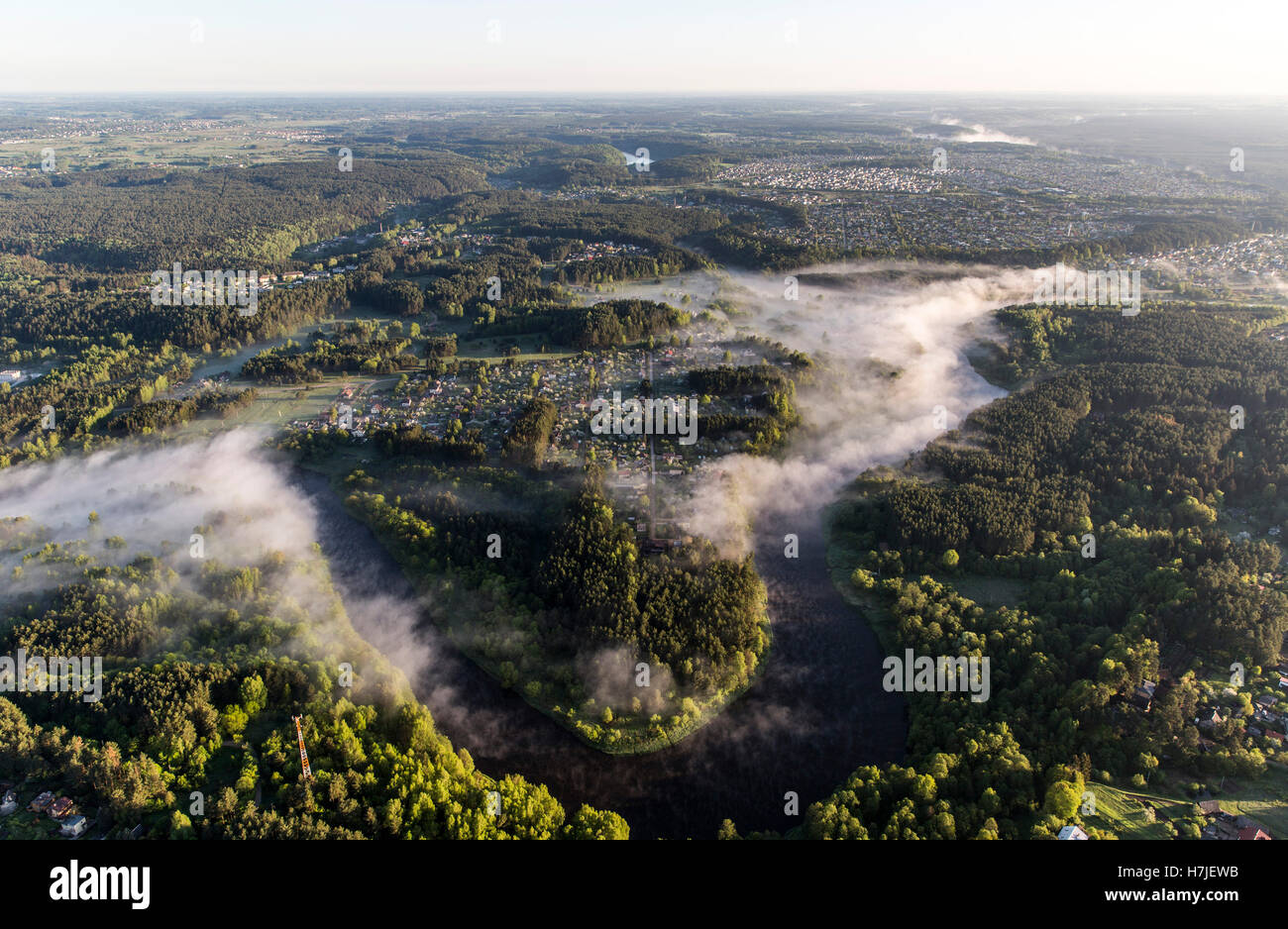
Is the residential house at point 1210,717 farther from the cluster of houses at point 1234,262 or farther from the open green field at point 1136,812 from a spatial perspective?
the cluster of houses at point 1234,262

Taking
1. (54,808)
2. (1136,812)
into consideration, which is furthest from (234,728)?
(1136,812)

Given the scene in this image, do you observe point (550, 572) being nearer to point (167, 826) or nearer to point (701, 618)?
point (701, 618)
